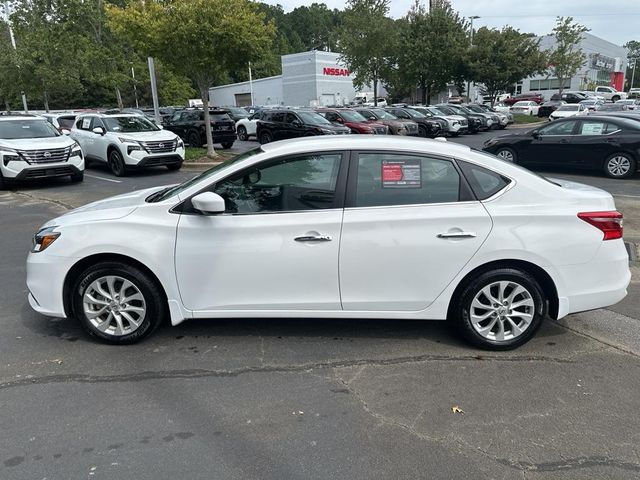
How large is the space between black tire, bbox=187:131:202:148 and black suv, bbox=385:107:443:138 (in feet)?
33.8

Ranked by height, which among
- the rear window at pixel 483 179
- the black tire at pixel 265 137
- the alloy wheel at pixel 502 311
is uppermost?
the rear window at pixel 483 179

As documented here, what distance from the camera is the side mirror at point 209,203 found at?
3.71 meters

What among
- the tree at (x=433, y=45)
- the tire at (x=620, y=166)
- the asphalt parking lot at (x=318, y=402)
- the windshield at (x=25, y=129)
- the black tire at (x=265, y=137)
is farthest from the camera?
the tree at (x=433, y=45)

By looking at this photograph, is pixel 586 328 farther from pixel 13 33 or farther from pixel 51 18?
pixel 13 33

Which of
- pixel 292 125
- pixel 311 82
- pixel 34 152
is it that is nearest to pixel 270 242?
pixel 34 152

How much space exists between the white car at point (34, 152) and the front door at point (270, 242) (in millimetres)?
9497

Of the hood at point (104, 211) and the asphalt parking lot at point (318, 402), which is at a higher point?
the hood at point (104, 211)

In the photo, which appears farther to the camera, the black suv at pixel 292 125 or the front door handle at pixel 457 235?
the black suv at pixel 292 125

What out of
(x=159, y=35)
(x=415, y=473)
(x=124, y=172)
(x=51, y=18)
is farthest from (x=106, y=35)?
(x=415, y=473)

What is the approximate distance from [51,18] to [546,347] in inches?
1143

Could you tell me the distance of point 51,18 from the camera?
2581 cm

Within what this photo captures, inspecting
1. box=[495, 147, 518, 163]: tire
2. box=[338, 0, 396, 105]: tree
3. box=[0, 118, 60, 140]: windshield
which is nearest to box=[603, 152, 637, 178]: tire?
box=[495, 147, 518, 163]: tire

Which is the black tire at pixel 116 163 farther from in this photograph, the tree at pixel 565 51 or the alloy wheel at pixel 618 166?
the tree at pixel 565 51

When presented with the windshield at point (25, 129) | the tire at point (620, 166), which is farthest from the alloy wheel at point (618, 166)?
the windshield at point (25, 129)
